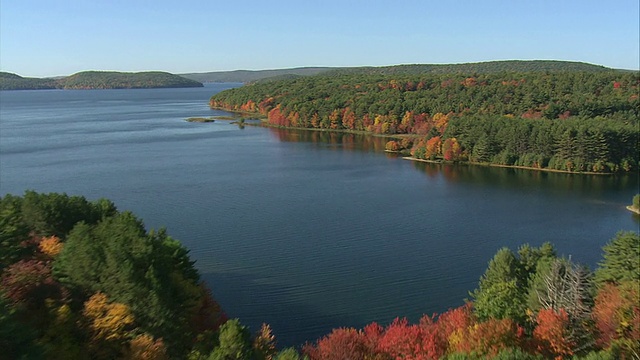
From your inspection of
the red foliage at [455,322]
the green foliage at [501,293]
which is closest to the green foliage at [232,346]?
the red foliage at [455,322]

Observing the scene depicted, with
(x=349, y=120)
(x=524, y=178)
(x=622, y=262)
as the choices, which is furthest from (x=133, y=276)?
(x=349, y=120)

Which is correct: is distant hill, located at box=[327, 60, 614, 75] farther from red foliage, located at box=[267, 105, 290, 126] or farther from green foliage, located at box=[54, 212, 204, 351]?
green foliage, located at box=[54, 212, 204, 351]

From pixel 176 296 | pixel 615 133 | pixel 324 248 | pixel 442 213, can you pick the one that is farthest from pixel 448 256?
pixel 615 133

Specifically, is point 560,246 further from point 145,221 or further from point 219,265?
point 145,221

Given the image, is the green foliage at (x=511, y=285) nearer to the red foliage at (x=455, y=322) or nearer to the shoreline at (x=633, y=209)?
the red foliage at (x=455, y=322)

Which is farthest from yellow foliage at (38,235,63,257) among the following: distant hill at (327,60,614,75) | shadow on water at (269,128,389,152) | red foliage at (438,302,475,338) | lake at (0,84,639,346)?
distant hill at (327,60,614,75)

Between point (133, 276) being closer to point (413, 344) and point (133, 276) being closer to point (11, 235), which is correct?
point (11, 235)
